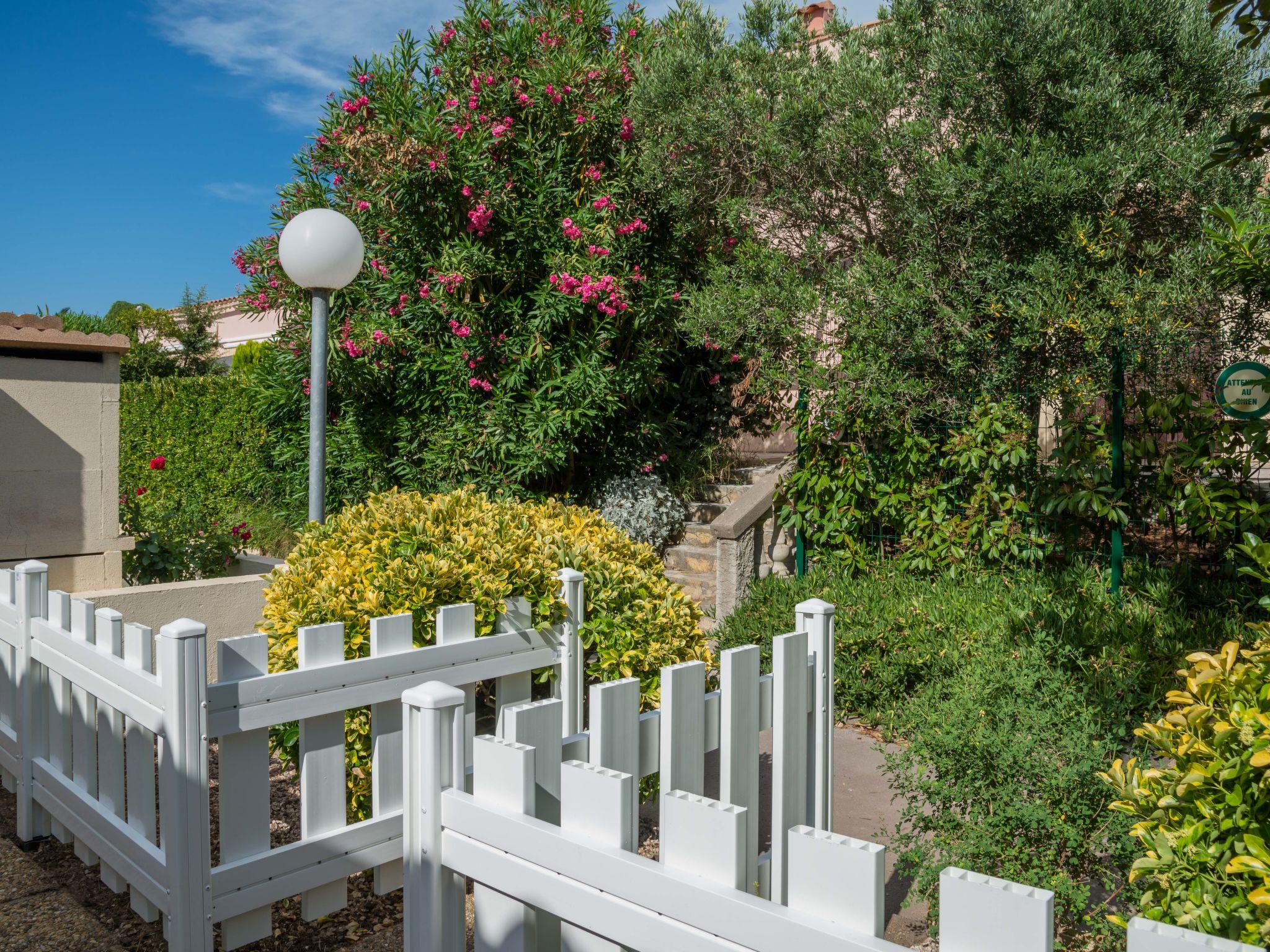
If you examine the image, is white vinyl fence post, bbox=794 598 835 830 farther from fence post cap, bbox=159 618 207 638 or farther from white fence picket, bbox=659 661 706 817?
fence post cap, bbox=159 618 207 638

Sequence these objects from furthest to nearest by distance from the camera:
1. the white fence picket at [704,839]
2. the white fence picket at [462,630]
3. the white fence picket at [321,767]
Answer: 1. the white fence picket at [462,630]
2. the white fence picket at [321,767]
3. the white fence picket at [704,839]

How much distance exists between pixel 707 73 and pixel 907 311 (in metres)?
2.36

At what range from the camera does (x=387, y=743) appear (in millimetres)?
2672

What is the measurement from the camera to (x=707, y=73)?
6.28m

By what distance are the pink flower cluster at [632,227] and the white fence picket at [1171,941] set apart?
6306 millimetres

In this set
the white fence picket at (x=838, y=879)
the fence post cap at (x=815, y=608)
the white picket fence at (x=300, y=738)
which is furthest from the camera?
the fence post cap at (x=815, y=608)

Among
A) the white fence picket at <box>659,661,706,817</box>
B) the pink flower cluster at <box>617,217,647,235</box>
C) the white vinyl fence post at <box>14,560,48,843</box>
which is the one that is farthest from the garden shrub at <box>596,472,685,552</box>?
the white fence picket at <box>659,661,706,817</box>

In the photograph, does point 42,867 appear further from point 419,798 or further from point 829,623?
point 829,623

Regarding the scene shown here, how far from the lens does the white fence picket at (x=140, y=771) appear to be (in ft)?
8.20

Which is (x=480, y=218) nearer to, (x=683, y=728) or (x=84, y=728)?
(x=84, y=728)

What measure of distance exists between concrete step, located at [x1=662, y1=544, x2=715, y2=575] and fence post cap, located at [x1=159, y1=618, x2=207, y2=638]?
16.4ft

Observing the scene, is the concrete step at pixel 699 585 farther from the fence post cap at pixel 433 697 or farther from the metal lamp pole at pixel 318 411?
the fence post cap at pixel 433 697

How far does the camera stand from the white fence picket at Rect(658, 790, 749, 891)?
1.23 meters

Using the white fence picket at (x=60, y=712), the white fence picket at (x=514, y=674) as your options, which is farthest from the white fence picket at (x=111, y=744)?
the white fence picket at (x=514, y=674)
